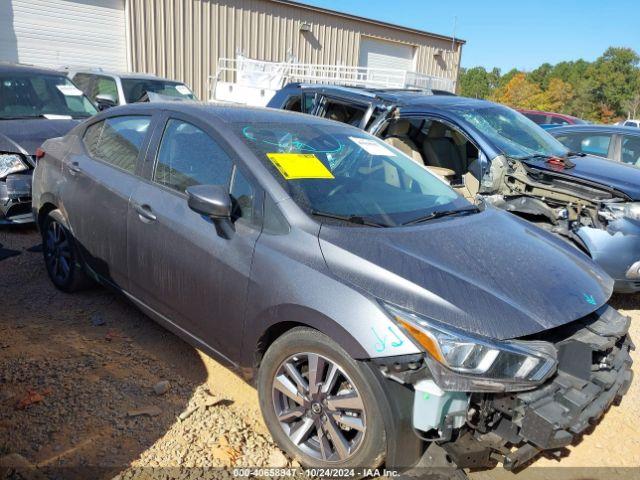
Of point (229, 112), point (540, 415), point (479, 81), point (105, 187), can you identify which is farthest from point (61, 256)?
point (479, 81)

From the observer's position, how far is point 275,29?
18.1 m

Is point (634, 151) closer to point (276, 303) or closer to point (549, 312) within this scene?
point (549, 312)

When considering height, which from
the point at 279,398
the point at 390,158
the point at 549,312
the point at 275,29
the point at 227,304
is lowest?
the point at 279,398

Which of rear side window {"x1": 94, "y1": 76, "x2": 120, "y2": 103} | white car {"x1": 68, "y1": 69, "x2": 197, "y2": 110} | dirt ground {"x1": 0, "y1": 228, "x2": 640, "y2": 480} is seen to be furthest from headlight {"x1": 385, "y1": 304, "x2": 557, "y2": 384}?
rear side window {"x1": 94, "y1": 76, "x2": 120, "y2": 103}

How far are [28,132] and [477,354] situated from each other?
5.55 m

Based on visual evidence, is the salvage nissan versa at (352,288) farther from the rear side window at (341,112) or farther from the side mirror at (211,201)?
the rear side window at (341,112)

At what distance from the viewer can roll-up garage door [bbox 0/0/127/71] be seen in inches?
518

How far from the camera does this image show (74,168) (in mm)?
3996

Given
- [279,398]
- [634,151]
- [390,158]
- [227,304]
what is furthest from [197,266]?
[634,151]

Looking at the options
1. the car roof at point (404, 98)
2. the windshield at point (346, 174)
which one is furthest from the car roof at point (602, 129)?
the windshield at point (346, 174)

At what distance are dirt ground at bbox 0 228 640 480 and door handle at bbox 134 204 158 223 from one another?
3.05 feet

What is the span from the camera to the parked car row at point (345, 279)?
7.11 ft

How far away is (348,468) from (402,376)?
22.2 inches

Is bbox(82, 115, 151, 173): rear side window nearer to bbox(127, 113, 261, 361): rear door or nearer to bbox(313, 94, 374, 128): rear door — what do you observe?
bbox(127, 113, 261, 361): rear door
